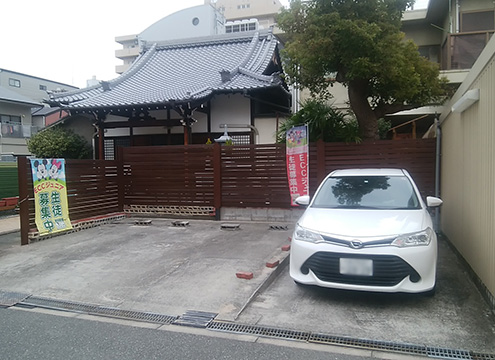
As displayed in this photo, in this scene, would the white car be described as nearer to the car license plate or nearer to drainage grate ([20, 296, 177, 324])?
the car license plate

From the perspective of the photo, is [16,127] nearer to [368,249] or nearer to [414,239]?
[368,249]

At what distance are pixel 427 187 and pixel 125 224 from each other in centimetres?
783

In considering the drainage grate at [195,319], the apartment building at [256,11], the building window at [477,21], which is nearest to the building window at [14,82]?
the apartment building at [256,11]

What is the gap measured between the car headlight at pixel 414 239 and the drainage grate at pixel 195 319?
227 centimetres

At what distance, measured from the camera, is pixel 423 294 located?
4.29m

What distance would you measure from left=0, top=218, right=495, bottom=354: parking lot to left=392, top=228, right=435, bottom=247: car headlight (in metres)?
0.75

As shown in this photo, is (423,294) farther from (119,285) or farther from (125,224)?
(125,224)

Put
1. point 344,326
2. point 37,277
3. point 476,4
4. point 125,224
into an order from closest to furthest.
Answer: point 344,326
point 37,277
point 125,224
point 476,4

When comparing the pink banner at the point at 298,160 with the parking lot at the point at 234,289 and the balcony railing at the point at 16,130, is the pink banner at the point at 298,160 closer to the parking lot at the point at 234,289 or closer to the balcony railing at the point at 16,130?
the parking lot at the point at 234,289

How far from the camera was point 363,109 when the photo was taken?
29.3 ft

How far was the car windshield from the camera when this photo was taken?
521 centimetres

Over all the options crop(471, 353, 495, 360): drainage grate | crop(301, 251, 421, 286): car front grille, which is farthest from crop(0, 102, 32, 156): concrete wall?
crop(471, 353, 495, 360): drainage grate

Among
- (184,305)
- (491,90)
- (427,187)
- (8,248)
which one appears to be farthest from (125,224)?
(491,90)

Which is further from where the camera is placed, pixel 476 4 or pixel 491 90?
pixel 476 4
